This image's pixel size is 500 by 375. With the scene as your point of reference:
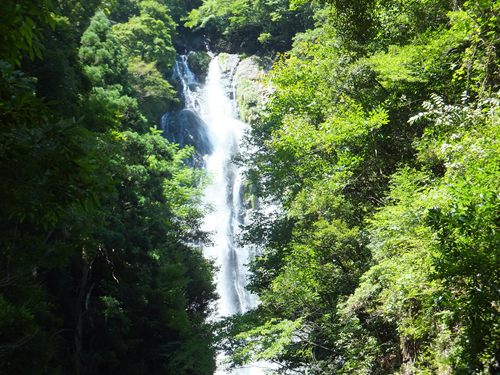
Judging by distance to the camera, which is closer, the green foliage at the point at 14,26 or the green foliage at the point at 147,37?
the green foliage at the point at 14,26

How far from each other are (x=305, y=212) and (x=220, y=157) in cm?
1765

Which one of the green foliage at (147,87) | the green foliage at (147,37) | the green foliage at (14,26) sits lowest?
the green foliage at (14,26)

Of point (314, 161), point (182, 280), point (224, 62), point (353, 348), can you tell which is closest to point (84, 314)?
point (182, 280)

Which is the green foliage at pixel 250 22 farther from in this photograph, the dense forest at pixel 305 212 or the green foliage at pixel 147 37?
the dense forest at pixel 305 212

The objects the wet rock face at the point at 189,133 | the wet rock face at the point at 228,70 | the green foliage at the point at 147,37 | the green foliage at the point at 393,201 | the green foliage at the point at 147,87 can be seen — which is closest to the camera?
the green foliage at the point at 393,201

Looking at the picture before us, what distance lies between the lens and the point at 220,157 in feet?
88.7

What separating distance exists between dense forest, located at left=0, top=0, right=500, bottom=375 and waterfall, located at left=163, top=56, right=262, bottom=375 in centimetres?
449

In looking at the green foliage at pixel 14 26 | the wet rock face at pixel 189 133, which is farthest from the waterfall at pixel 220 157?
the green foliage at pixel 14 26

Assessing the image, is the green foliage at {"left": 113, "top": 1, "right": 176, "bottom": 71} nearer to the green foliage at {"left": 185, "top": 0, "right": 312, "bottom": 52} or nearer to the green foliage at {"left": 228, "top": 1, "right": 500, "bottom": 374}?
the green foliage at {"left": 185, "top": 0, "right": 312, "bottom": 52}

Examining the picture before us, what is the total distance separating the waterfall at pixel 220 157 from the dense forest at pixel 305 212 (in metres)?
4.49

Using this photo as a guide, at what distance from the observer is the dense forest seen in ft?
11.5

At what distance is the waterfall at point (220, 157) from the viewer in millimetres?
21266

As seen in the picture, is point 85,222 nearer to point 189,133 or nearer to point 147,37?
point 189,133

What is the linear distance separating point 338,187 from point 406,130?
2290 millimetres
